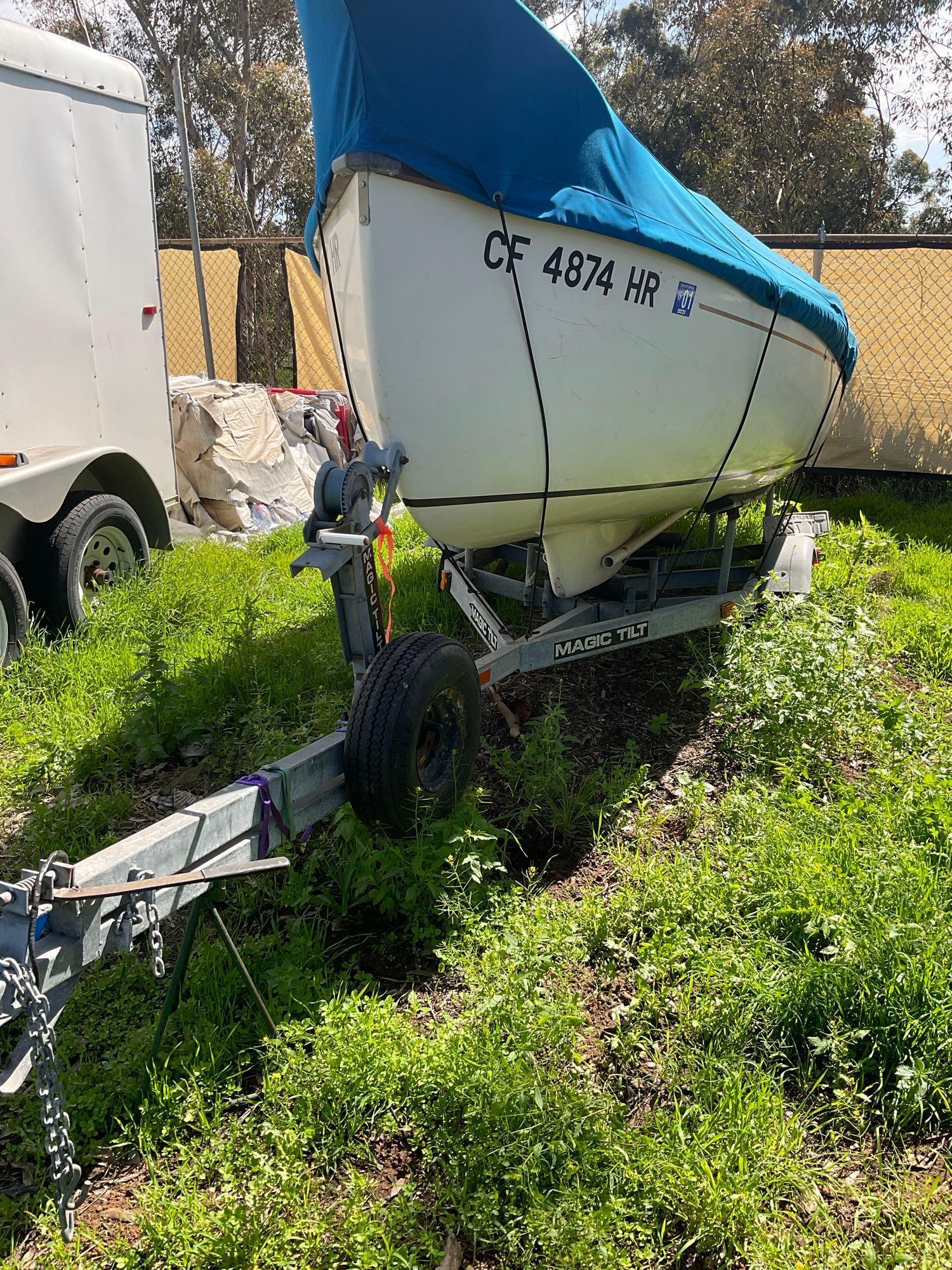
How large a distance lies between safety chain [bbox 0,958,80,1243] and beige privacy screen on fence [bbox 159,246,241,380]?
436 inches

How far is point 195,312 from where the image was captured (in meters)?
12.0

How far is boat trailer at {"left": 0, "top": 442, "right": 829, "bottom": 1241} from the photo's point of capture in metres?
1.91

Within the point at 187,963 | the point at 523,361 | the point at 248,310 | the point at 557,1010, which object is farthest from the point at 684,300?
the point at 248,310

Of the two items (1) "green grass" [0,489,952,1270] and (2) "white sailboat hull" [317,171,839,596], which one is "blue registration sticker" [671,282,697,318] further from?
(1) "green grass" [0,489,952,1270]

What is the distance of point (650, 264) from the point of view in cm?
373

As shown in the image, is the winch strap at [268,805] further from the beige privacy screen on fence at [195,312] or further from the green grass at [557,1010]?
the beige privacy screen on fence at [195,312]

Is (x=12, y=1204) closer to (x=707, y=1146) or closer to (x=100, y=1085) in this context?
(x=100, y=1085)

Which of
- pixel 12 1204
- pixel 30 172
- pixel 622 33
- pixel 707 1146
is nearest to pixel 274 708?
pixel 12 1204

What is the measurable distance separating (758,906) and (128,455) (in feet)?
14.8

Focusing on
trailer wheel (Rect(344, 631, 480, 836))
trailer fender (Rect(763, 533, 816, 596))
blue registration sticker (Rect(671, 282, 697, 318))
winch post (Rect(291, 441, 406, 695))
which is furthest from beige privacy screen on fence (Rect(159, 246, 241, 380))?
trailer wheel (Rect(344, 631, 480, 836))

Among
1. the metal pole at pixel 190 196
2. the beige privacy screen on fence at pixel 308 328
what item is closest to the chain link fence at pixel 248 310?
the beige privacy screen on fence at pixel 308 328

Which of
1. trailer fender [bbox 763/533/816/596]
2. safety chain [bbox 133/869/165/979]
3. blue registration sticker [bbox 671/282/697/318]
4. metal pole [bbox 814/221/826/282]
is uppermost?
metal pole [bbox 814/221/826/282]

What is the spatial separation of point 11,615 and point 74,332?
1827 millimetres

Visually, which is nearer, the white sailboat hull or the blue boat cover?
the blue boat cover
